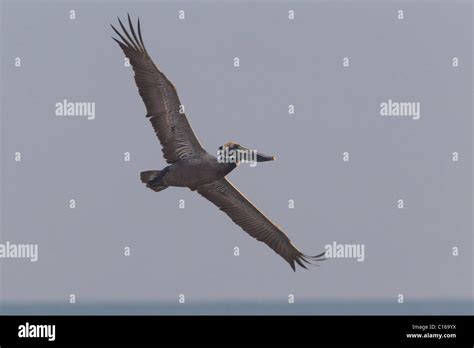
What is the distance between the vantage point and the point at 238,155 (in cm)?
1783

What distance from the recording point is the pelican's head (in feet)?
58.2

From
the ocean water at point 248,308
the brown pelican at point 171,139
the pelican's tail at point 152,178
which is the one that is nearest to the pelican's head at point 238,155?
the brown pelican at point 171,139

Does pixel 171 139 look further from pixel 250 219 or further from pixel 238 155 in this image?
pixel 250 219

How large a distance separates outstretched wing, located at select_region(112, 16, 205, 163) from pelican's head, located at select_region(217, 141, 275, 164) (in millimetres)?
425

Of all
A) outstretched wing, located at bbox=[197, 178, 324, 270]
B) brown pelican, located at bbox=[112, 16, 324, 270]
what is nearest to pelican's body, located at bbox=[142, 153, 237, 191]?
brown pelican, located at bbox=[112, 16, 324, 270]

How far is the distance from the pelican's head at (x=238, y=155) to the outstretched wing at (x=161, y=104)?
43cm

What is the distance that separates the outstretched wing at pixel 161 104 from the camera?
17.2 meters

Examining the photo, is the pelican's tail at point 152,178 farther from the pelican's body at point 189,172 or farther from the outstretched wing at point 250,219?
the outstretched wing at point 250,219

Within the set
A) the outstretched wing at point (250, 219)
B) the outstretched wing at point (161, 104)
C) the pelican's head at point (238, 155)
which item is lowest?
the outstretched wing at point (250, 219)

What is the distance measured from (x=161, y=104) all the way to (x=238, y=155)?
60.6 inches
